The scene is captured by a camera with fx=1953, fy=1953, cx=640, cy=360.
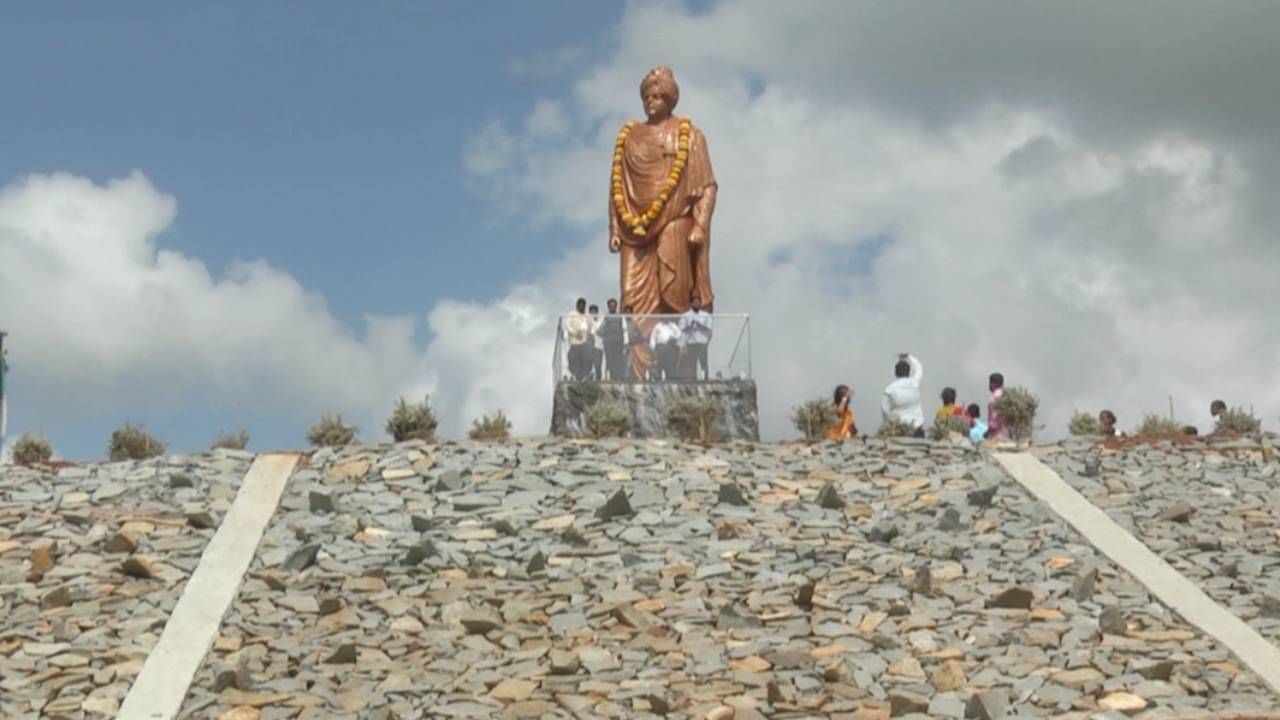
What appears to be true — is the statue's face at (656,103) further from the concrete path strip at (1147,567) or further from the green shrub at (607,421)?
the concrete path strip at (1147,567)

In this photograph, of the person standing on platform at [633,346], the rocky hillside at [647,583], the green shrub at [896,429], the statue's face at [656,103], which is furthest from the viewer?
the statue's face at [656,103]

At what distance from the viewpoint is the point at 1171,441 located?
1798 cm

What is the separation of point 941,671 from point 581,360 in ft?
32.0

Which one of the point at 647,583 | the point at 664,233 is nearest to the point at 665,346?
the point at 664,233

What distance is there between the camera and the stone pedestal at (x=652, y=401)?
21141mm

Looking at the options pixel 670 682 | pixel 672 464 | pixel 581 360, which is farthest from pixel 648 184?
pixel 670 682

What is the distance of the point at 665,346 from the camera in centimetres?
2172

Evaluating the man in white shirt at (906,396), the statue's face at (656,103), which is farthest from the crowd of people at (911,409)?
the statue's face at (656,103)

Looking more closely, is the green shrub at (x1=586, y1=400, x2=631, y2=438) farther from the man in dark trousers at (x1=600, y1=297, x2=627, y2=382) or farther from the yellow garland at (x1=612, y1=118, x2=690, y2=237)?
the yellow garland at (x1=612, y1=118, x2=690, y2=237)

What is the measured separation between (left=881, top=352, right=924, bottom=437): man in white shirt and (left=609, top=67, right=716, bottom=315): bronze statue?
13.3 ft

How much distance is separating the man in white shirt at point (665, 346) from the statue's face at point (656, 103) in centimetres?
291

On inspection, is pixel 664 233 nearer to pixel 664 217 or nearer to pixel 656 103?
pixel 664 217

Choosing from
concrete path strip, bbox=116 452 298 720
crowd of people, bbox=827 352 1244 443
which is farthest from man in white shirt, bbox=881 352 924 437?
concrete path strip, bbox=116 452 298 720

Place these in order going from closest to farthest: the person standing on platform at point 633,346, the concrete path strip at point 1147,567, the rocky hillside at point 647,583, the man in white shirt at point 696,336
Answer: the rocky hillside at point 647,583 → the concrete path strip at point 1147,567 → the person standing on platform at point 633,346 → the man in white shirt at point 696,336
